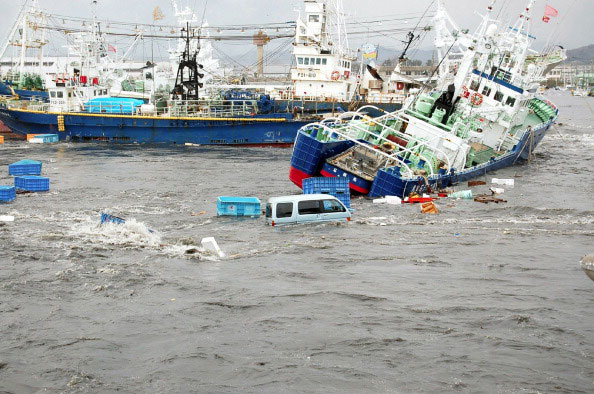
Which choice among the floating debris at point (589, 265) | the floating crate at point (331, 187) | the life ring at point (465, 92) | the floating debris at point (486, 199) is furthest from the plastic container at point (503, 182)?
the floating debris at point (589, 265)

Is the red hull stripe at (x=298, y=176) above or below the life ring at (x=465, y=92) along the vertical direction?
below

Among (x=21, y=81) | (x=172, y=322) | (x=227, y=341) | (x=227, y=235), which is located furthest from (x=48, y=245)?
(x=21, y=81)

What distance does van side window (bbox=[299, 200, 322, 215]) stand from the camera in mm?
21797

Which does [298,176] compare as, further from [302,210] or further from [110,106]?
[110,106]

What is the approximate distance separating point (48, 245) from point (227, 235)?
222 inches

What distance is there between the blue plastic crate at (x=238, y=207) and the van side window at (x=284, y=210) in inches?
95.9

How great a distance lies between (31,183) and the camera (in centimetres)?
2978

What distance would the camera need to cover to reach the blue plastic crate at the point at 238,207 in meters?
24.2

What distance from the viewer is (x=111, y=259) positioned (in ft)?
59.1

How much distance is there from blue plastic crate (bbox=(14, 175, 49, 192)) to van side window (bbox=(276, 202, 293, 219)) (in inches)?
549

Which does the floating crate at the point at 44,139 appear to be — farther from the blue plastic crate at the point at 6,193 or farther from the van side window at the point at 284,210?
the van side window at the point at 284,210

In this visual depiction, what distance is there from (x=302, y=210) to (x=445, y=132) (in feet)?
45.1

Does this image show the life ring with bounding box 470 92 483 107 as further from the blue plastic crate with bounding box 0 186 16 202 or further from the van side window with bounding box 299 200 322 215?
the blue plastic crate with bounding box 0 186 16 202

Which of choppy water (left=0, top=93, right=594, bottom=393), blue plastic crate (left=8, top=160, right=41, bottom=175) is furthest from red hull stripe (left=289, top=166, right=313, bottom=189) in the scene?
blue plastic crate (left=8, top=160, right=41, bottom=175)
